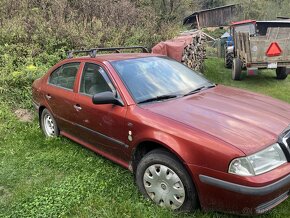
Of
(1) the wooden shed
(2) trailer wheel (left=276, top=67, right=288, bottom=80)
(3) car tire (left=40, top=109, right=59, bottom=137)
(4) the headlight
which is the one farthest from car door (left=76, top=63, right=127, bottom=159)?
(1) the wooden shed

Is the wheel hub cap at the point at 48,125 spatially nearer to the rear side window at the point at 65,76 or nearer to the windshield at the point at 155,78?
the rear side window at the point at 65,76

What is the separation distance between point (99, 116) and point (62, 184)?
3.07 feet

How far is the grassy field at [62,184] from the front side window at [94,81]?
1.02 m

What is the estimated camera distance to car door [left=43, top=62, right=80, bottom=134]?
4711 mm

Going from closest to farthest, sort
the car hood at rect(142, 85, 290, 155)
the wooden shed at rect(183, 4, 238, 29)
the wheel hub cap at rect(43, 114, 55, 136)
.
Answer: the car hood at rect(142, 85, 290, 155), the wheel hub cap at rect(43, 114, 55, 136), the wooden shed at rect(183, 4, 238, 29)

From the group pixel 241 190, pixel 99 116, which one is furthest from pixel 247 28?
pixel 241 190

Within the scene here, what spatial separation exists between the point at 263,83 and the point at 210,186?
8.66 m

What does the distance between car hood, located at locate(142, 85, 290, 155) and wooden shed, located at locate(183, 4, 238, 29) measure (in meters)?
41.6

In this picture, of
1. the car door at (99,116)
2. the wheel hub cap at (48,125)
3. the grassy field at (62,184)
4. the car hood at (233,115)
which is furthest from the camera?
→ the wheel hub cap at (48,125)

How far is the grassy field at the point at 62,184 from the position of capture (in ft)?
11.5

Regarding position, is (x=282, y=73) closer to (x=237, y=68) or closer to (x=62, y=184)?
(x=237, y=68)

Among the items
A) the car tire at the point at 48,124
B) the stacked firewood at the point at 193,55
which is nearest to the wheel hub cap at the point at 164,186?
the car tire at the point at 48,124

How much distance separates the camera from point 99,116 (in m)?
4.09

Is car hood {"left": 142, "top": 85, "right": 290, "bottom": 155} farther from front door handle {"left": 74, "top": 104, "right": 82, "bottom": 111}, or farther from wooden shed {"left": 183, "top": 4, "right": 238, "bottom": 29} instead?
wooden shed {"left": 183, "top": 4, "right": 238, "bottom": 29}
